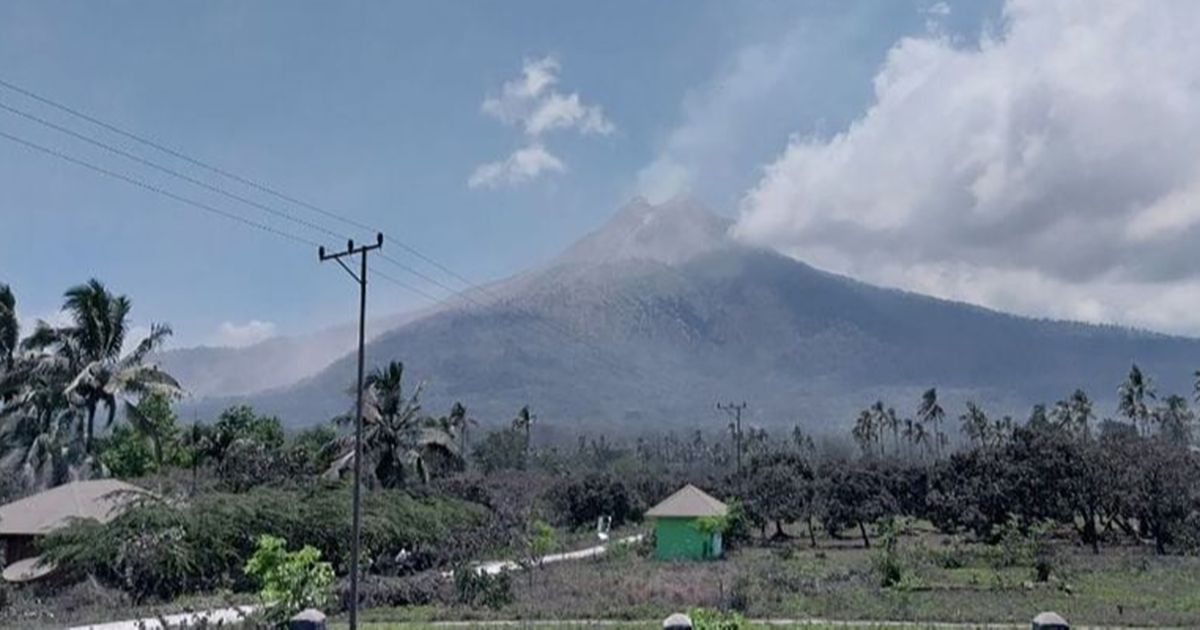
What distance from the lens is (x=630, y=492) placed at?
5909cm

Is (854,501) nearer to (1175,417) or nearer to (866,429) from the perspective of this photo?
(866,429)

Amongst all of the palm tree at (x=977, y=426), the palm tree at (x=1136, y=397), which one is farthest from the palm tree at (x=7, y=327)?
the palm tree at (x=1136, y=397)

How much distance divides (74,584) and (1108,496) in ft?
111

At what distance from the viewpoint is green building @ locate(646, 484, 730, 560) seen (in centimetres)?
4181

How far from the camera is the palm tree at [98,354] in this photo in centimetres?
3609

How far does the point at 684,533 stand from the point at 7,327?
24.4 metres

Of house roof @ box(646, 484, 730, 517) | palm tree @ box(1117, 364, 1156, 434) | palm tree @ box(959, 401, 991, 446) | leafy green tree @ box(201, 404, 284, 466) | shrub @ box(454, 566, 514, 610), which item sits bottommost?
shrub @ box(454, 566, 514, 610)

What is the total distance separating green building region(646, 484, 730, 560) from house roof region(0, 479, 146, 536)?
1875cm

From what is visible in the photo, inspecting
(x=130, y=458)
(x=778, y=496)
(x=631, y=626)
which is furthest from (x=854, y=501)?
(x=130, y=458)

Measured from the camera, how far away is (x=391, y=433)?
46.8 meters

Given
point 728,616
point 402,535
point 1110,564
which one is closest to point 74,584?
point 402,535

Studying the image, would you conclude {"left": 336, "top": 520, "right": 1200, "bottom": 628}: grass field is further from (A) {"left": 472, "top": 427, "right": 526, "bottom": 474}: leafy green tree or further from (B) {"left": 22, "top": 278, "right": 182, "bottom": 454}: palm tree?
(A) {"left": 472, "top": 427, "right": 526, "bottom": 474}: leafy green tree

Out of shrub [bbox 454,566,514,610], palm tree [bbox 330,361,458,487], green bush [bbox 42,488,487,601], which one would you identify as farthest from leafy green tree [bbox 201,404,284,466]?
shrub [bbox 454,566,514,610]

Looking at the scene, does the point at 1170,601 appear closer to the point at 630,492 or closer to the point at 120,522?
the point at 120,522
